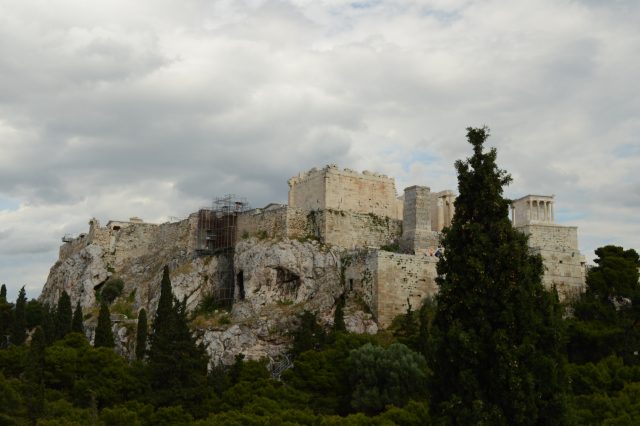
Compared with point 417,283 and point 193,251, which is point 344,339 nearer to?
point 417,283

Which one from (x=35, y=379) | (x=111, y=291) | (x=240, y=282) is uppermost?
(x=111, y=291)

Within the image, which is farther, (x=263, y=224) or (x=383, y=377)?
(x=263, y=224)

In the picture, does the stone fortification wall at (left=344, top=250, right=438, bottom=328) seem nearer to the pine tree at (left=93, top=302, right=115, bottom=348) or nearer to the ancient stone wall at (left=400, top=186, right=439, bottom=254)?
the ancient stone wall at (left=400, top=186, right=439, bottom=254)

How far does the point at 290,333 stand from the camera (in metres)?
51.2

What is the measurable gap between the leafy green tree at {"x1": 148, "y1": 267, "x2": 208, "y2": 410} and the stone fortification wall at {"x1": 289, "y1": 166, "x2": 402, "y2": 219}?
16675 millimetres

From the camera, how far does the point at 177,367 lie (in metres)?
42.3

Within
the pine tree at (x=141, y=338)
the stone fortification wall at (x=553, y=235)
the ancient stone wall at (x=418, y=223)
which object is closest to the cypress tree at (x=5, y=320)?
the pine tree at (x=141, y=338)

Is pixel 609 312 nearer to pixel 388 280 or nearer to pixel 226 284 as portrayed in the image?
pixel 388 280

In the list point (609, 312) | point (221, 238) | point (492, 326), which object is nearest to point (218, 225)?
point (221, 238)

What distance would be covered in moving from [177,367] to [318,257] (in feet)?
50.8

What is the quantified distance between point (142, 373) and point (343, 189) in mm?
19843

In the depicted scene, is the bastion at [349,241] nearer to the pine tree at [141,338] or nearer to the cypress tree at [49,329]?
the pine tree at [141,338]

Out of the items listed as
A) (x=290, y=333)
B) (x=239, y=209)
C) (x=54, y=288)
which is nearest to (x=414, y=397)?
(x=290, y=333)

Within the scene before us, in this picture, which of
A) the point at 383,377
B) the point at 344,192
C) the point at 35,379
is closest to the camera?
the point at 35,379
